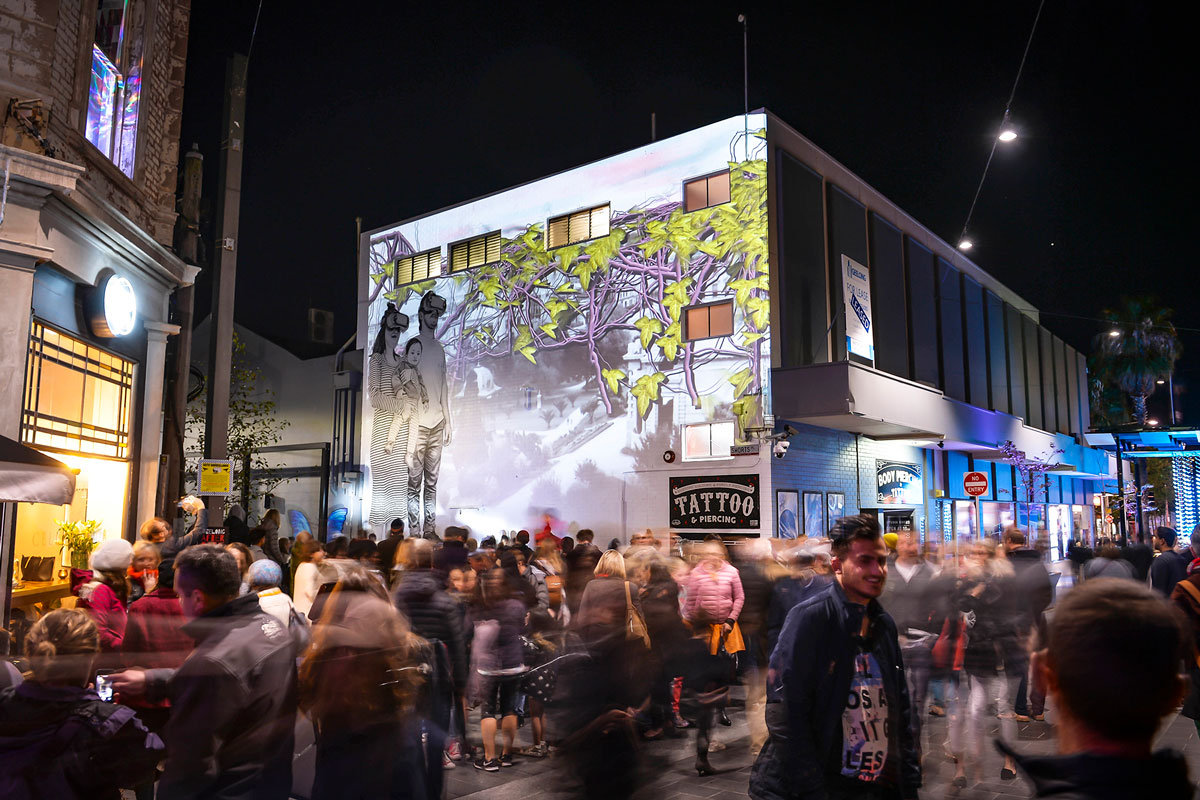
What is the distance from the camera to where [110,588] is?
21.6ft

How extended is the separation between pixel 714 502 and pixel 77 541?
12.2 m

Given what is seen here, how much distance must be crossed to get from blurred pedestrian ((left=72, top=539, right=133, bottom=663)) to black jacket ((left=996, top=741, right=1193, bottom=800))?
614 cm

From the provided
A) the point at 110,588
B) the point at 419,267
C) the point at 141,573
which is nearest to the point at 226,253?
the point at 141,573

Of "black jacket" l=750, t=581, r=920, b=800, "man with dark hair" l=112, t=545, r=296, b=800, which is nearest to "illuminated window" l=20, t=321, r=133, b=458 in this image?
"man with dark hair" l=112, t=545, r=296, b=800

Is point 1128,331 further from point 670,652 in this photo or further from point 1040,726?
point 670,652

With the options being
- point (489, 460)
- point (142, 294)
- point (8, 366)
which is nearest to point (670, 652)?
point (8, 366)

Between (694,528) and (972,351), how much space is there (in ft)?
50.4

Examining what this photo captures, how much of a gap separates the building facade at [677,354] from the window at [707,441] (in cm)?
5

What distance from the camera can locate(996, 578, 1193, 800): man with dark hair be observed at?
1805mm

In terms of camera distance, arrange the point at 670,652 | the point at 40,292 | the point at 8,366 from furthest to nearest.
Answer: the point at 40,292
the point at 8,366
the point at 670,652

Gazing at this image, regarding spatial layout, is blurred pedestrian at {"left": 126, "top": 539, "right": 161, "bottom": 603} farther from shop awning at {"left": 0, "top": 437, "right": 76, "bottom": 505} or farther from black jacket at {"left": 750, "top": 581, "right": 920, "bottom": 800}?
black jacket at {"left": 750, "top": 581, "right": 920, "bottom": 800}

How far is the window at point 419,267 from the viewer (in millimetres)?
25906

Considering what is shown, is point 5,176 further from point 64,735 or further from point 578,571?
point 64,735

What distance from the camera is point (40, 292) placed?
10.6 metres
